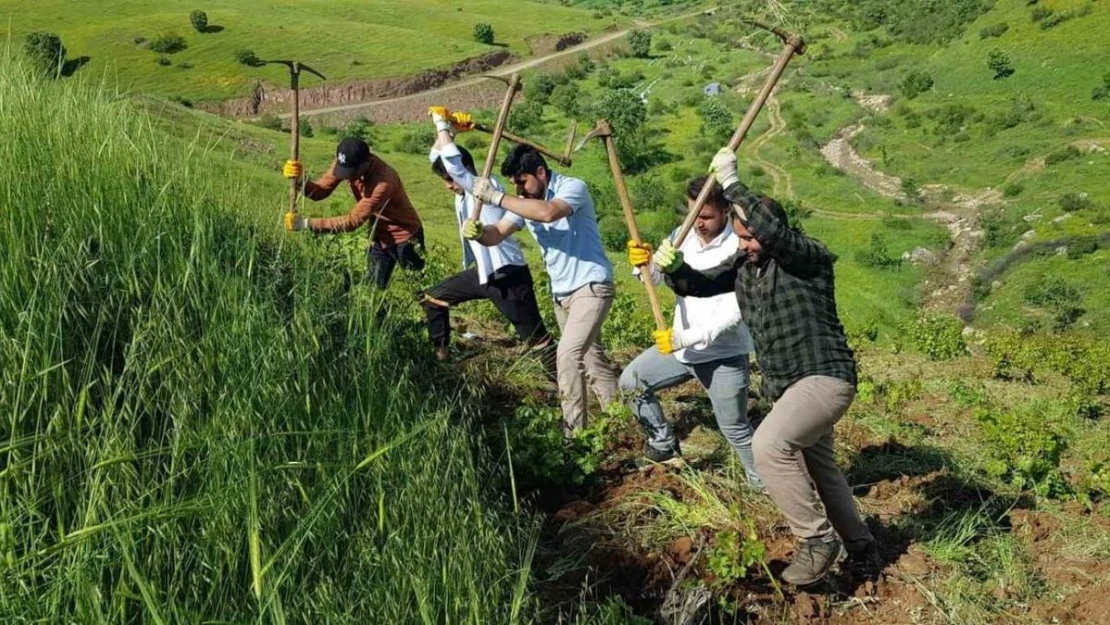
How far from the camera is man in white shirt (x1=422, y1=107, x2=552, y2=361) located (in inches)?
231

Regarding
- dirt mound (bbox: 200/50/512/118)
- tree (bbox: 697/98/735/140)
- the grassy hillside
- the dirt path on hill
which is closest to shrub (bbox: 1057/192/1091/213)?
tree (bbox: 697/98/735/140)

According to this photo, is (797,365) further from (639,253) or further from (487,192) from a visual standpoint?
(487,192)

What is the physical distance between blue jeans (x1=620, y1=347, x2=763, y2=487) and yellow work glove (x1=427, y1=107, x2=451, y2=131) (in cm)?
184

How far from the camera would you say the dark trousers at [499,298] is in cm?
618

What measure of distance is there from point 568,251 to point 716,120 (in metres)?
56.2

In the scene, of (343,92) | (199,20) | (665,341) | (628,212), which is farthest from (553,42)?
(665,341)

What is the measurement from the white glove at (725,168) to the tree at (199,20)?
65.0m

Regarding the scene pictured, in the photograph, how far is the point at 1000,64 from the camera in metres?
55.2

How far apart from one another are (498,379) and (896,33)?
71.7m

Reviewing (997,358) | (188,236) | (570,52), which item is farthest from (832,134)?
(188,236)

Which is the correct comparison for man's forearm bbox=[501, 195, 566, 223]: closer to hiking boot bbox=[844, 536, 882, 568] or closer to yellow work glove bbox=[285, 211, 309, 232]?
yellow work glove bbox=[285, 211, 309, 232]

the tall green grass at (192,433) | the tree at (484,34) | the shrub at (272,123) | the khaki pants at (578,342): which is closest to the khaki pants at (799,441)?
the tall green grass at (192,433)

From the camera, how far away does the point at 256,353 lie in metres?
3.57

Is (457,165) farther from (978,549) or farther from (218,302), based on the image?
(978,549)
